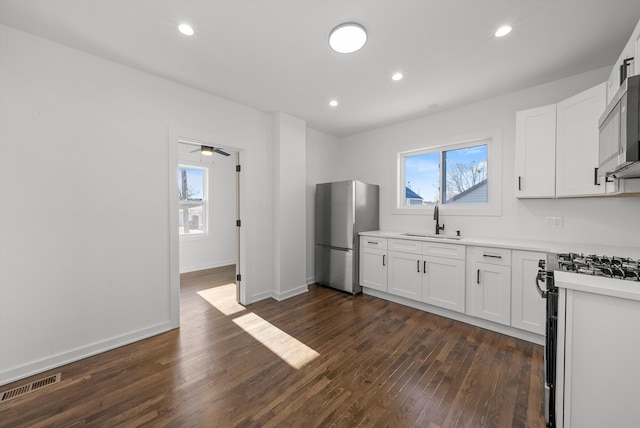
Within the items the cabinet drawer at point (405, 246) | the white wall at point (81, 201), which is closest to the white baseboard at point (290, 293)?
the white wall at point (81, 201)

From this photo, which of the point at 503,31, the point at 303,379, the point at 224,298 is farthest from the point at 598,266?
the point at 224,298

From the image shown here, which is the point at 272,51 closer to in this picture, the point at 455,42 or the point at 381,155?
the point at 455,42

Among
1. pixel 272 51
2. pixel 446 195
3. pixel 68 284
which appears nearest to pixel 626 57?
pixel 446 195

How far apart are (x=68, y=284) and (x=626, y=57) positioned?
15.0 ft

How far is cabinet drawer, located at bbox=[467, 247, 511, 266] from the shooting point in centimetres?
255

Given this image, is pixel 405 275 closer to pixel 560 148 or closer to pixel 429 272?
pixel 429 272

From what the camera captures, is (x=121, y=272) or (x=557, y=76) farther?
(x=557, y=76)

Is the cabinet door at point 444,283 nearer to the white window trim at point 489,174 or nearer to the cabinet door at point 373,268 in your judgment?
the cabinet door at point 373,268

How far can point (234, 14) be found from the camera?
178cm

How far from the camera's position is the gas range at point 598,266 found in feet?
4.36

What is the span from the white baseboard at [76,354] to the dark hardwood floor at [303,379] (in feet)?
0.22

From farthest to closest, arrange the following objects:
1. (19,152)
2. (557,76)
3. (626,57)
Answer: (557,76) → (19,152) → (626,57)

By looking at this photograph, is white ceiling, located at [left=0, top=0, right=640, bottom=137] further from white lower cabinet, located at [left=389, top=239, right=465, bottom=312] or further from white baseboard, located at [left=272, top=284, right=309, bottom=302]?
white baseboard, located at [left=272, top=284, right=309, bottom=302]

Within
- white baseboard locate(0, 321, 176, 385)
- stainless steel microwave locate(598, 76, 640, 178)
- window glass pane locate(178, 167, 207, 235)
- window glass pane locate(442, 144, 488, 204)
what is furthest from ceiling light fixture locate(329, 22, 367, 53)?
window glass pane locate(178, 167, 207, 235)
